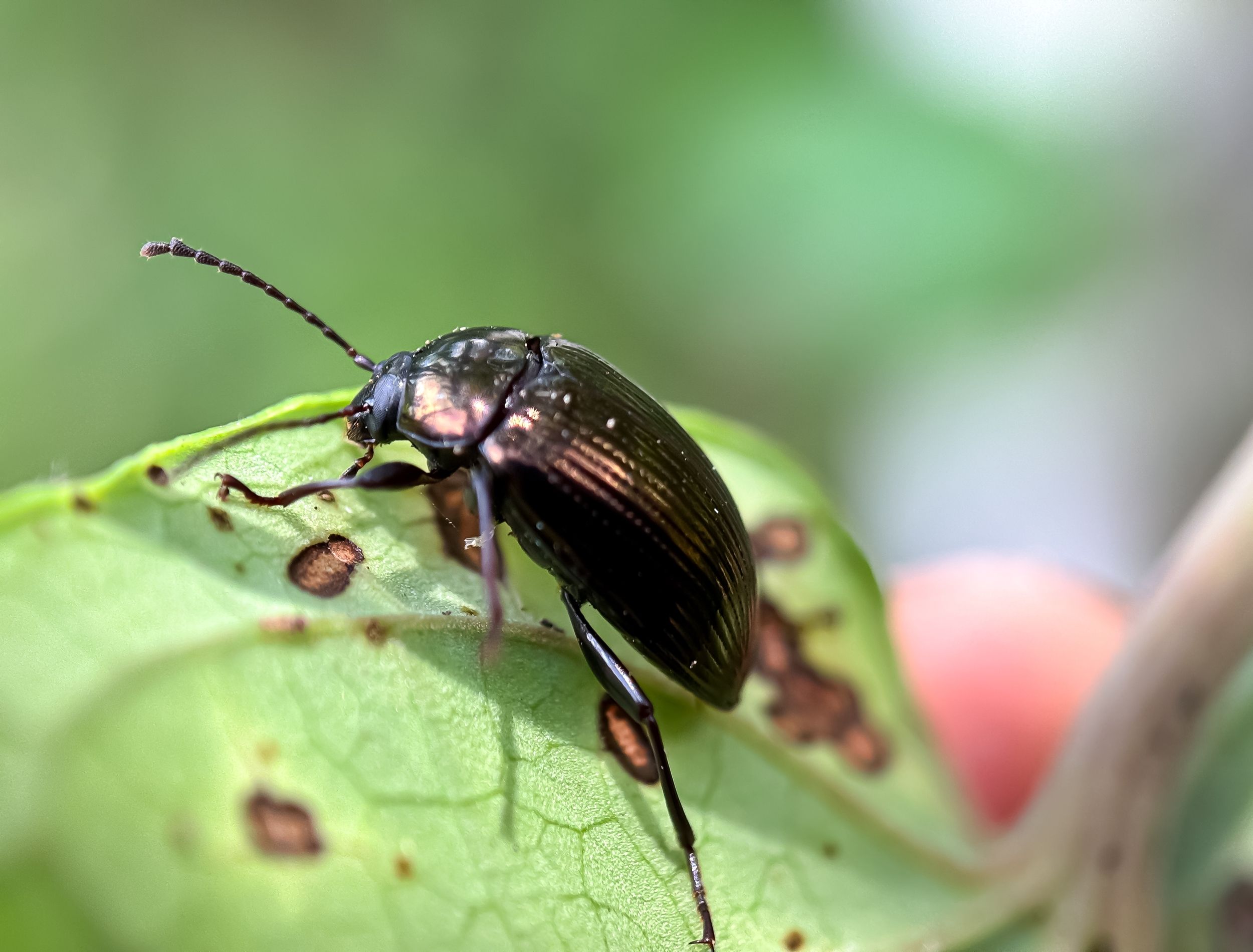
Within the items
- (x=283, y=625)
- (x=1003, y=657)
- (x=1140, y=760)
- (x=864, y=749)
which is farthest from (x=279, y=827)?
(x=1003, y=657)

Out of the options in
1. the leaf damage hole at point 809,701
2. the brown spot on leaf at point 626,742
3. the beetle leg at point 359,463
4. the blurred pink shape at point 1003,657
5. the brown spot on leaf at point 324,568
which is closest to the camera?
the brown spot on leaf at point 324,568

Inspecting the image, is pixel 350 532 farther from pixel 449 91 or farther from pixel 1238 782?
pixel 449 91

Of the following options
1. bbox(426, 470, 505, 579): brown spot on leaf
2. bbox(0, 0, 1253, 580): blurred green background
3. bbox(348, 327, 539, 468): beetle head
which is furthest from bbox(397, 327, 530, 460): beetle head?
bbox(0, 0, 1253, 580): blurred green background

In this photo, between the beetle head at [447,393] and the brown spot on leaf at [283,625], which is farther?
the beetle head at [447,393]

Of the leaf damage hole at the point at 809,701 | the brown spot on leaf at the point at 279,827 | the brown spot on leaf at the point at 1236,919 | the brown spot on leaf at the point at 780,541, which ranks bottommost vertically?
the brown spot on leaf at the point at 279,827

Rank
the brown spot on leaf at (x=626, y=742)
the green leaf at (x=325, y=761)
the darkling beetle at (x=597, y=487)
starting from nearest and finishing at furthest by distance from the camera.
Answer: the green leaf at (x=325, y=761)
the brown spot on leaf at (x=626, y=742)
the darkling beetle at (x=597, y=487)

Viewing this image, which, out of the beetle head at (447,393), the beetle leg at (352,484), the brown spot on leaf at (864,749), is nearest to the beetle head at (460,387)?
the beetle head at (447,393)

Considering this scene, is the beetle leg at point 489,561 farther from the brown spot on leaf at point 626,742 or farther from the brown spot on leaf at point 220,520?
the brown spot on leaf at point 220,520
